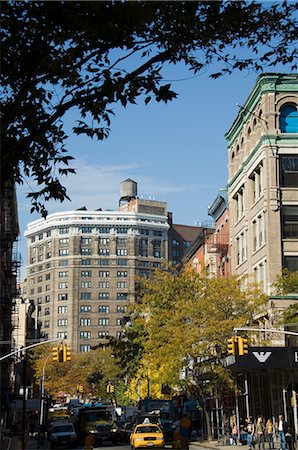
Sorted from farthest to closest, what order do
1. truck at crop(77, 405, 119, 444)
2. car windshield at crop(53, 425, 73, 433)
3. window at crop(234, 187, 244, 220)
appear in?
window at crop(234, 187, 244, 220)
truck at crop(77, 405, 119, 444)
car windshield at crop(53, 425, 73, 433)

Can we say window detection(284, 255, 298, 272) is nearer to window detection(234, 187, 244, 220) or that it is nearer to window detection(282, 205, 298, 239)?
window detection(282, 205, 298, 239)

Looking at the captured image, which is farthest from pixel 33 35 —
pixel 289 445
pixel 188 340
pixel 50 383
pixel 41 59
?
pixel 50 383

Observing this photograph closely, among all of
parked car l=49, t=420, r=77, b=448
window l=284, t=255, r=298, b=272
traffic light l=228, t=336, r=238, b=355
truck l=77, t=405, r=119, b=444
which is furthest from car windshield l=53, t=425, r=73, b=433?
window l=284, t=255, r=298, b=272

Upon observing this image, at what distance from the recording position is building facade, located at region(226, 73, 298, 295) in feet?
214

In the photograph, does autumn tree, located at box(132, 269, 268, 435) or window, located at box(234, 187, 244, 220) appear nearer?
autumn tree, located at box(132, 269, 268, 435)

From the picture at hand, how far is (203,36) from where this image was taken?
46.0 ft

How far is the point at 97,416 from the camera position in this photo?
5928 cm

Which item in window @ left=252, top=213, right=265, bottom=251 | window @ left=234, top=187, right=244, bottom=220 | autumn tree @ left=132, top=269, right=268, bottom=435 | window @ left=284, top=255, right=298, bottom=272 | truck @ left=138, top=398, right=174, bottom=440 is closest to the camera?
autumn tree @ left=132, top=269, right=268, bottom=435

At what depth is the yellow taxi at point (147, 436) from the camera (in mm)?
46844

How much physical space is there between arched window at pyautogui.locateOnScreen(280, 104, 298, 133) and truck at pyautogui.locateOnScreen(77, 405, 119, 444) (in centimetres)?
2721

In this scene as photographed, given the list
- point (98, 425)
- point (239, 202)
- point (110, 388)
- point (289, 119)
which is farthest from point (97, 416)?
point (110, 388)

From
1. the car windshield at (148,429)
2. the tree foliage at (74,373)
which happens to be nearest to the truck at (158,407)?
the car windshield at (148,429)

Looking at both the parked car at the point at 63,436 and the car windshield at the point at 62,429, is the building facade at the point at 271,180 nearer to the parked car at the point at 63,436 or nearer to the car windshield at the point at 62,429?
the car windshield at the point at 62,429

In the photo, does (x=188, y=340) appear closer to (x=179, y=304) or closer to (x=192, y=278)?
(x=179, y=304)
